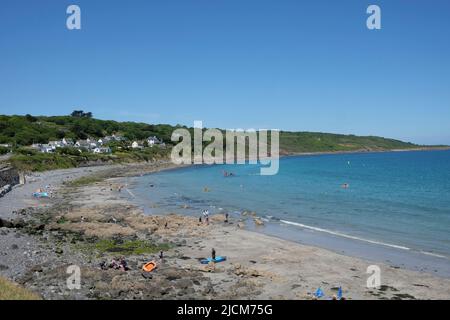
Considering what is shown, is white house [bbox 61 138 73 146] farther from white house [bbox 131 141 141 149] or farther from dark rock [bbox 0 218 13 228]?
dark rock [bbox 0 218 13 228]

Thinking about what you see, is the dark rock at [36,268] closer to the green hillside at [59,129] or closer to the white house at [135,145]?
the green hillside at [59,129]

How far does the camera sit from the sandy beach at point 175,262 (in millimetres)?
19062

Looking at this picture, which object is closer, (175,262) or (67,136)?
(175,262)

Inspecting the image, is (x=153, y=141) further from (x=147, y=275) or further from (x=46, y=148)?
(x=147, y=275)

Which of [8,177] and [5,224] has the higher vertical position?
[8,177]

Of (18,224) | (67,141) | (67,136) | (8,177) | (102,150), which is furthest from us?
(67,136)

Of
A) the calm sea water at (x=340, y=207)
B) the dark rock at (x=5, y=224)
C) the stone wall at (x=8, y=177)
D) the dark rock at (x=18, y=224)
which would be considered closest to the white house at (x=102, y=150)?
the calm sea water at (x=340, y=207)

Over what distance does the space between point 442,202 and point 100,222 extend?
133 ft

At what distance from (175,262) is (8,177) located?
47.9m

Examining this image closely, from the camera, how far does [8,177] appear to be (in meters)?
61.7

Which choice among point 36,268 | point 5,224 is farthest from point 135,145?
point 36,268

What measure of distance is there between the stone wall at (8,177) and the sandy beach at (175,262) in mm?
20733

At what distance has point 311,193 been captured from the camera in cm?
6253
